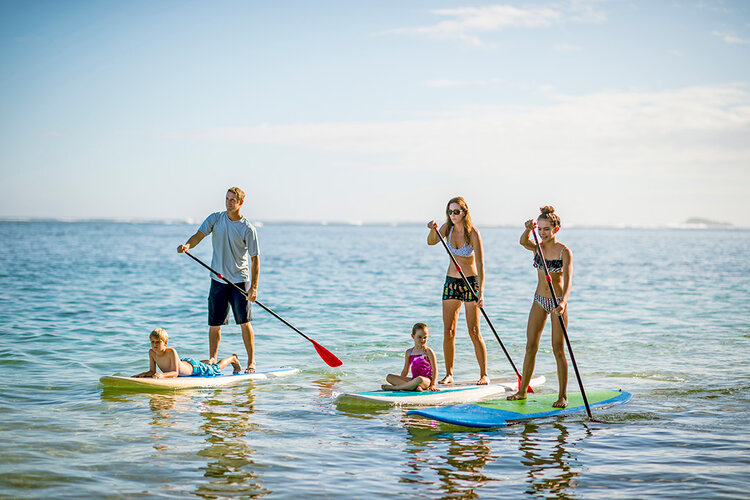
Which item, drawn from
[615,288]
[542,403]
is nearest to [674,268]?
[615,288]

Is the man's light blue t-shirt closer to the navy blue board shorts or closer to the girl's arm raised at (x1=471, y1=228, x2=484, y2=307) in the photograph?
the navy blue board shorts

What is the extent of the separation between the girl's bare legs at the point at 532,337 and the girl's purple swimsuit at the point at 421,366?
92cm

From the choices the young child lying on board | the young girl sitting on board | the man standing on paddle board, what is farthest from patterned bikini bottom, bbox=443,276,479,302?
the young child lying on board

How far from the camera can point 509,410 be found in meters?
7.09

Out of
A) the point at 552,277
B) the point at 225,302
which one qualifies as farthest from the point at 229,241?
the point at 552,277

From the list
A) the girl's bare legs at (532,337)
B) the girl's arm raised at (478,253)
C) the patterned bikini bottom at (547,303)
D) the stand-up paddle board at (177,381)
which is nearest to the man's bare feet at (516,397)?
the girl's bare legs at (532,337)

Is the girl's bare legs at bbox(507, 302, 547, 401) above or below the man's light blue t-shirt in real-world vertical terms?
below

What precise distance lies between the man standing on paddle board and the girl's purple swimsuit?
2.19 metres

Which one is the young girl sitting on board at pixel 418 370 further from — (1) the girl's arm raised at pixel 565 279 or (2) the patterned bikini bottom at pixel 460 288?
(1) the girl's arm raised at pixel 565 279

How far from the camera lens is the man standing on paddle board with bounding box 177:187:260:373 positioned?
880cm

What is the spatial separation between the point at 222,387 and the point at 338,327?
5.60m

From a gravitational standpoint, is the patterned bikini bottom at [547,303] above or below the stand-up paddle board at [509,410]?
above

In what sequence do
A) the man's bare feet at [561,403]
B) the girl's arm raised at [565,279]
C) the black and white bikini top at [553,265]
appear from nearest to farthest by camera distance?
the girl's arm raised at [565,279]
the black and white bikini top at [553,265]
the man's bare feet at [561,403]

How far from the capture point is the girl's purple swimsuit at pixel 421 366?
796 centimetres
